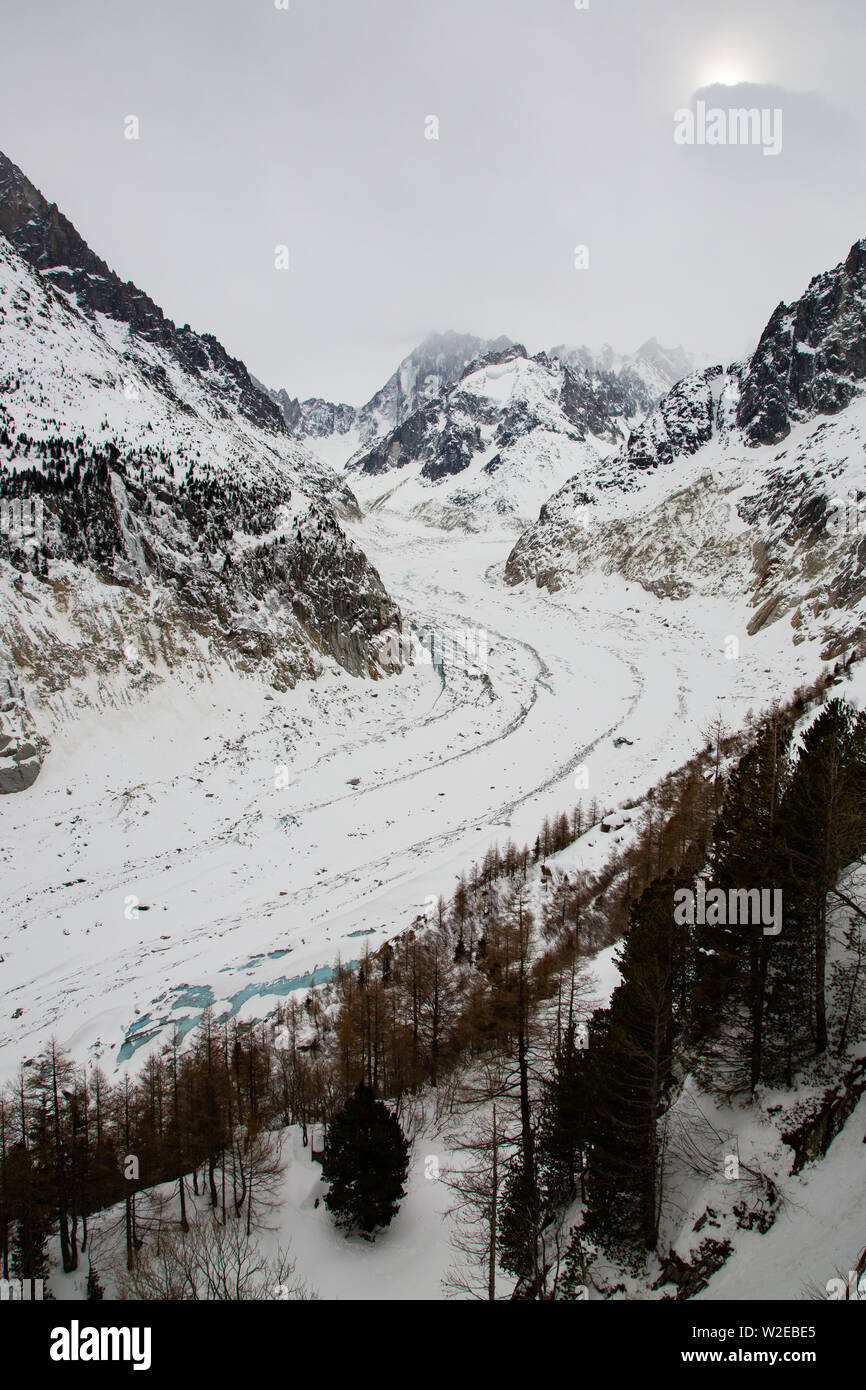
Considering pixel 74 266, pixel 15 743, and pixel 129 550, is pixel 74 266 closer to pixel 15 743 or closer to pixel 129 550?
pixel 129 550

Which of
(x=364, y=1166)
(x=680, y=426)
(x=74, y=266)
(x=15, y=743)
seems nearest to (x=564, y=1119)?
(x=364, y=1166)

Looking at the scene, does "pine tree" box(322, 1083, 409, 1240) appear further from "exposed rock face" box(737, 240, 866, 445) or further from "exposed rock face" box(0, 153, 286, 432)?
"exposed rock face" box(0, 153, 286, 432)

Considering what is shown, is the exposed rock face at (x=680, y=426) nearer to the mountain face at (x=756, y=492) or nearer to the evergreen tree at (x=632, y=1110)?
the mountain face at (x=756, y=492)

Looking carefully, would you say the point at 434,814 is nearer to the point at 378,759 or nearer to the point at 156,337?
the point at 378,759

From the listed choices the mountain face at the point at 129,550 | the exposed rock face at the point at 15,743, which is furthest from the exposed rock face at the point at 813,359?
the exposed rock face at the point at 15,743

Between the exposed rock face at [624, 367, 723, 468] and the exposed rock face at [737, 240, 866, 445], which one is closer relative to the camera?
the exposed rock face at [737, 240, 866, 445]

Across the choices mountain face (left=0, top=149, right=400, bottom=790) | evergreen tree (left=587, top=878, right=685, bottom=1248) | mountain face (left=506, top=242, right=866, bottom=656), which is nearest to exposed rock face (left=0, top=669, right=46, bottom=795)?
mountain face (left=0, top=149, right=400, bottom=790)
